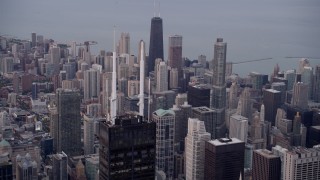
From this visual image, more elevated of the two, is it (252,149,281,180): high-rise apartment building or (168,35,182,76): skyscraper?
(168,35,182,76): skyscraper

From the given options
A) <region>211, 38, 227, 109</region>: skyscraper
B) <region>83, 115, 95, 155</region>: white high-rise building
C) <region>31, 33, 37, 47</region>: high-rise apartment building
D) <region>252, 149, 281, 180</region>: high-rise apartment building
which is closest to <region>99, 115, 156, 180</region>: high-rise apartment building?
<region>252, 149, 281, 180</region>: high-rise apartment building

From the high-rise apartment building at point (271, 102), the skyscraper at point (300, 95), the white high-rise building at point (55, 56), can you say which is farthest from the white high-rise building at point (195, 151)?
the white high-rise building at point (55, 56)

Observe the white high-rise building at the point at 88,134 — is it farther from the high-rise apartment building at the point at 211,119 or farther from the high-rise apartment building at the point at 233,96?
the high-rise apartment building at the point at 233,96

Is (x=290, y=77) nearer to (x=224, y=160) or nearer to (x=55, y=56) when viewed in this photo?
(x=224, y=160)

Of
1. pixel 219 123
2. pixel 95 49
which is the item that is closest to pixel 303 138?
pixel 219 123

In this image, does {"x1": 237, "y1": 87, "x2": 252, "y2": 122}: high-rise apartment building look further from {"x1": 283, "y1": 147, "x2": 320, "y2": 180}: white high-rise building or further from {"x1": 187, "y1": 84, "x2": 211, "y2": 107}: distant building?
{"x1": 283, "y1": 147, "x2": 320, "y2": 180}: white high-rise building

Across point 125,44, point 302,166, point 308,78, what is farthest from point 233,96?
point 302,166

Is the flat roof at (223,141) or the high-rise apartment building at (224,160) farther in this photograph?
the flat roof at (223,141)

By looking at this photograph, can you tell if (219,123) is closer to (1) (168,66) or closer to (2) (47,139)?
(2) (47,139)
